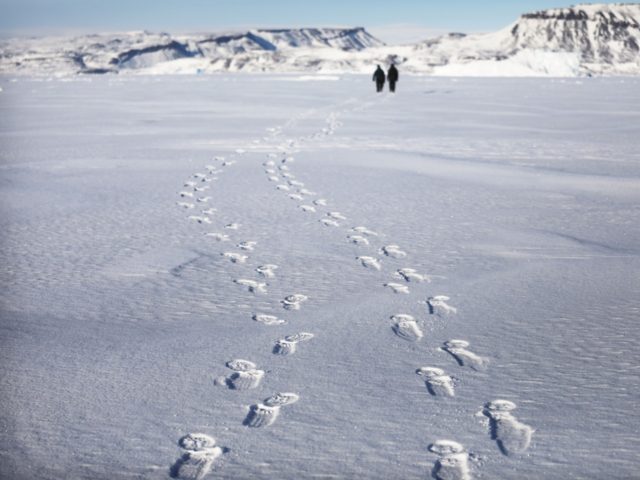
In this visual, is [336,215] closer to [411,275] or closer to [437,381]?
[411,275]

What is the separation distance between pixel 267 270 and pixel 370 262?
0.78 meters

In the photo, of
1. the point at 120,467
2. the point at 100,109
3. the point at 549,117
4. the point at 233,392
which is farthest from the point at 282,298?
the point at 100,109

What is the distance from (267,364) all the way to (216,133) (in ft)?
40.7

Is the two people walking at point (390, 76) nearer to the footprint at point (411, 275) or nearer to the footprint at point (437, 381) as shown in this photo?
the footprint at point (411, 275)

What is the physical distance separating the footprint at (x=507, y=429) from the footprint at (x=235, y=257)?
2.67m

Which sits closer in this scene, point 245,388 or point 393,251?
point 245,388

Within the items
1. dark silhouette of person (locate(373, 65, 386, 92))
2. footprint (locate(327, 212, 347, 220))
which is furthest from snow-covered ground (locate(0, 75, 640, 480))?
dark silhouette of person (locate(373, 65, 386, 92))

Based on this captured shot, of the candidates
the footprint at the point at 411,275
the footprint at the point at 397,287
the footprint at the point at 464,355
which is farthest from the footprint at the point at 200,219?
the footprint at the point at 464,355

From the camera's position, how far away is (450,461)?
2408mm

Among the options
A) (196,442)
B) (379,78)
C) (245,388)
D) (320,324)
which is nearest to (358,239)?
(320,324)

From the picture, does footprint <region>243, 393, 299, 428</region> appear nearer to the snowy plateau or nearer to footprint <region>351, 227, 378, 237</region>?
the snowy plateau

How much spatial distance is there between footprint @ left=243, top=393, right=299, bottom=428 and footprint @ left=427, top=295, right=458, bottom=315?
1.40 metres

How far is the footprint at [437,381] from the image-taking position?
9.72ft

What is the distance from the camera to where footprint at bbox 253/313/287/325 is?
12.7 ft
